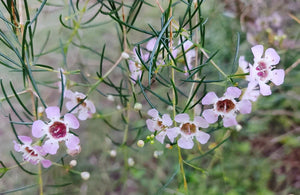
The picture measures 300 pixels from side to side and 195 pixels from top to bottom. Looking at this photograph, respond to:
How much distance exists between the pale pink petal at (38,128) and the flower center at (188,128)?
326 mm

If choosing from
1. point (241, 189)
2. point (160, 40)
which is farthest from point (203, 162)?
point (160, 40)

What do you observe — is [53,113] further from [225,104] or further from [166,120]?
[225,104]

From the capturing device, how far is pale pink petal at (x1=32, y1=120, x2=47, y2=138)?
73 cm

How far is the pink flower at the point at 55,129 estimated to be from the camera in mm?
732

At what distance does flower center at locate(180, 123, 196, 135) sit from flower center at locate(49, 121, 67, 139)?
0.28 m

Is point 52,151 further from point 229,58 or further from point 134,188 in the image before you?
point 134,188

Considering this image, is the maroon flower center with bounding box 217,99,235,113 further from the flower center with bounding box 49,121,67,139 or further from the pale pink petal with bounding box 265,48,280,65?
the flower center with bounding box 49,121,67,139

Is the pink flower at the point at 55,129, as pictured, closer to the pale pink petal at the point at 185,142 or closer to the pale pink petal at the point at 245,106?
the pale pink petal at the point at 185,142

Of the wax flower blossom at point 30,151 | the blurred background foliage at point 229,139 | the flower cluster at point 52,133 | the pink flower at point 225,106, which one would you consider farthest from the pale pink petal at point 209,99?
the blurred background foliage at point 229,139

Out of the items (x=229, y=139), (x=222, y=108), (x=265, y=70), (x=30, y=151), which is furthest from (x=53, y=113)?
(x=229, y=139)

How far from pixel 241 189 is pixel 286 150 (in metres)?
0.43

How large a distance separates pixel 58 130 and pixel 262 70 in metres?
0.51

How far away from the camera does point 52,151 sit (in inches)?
29.4

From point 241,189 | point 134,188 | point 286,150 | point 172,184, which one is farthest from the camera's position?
point 134,188
